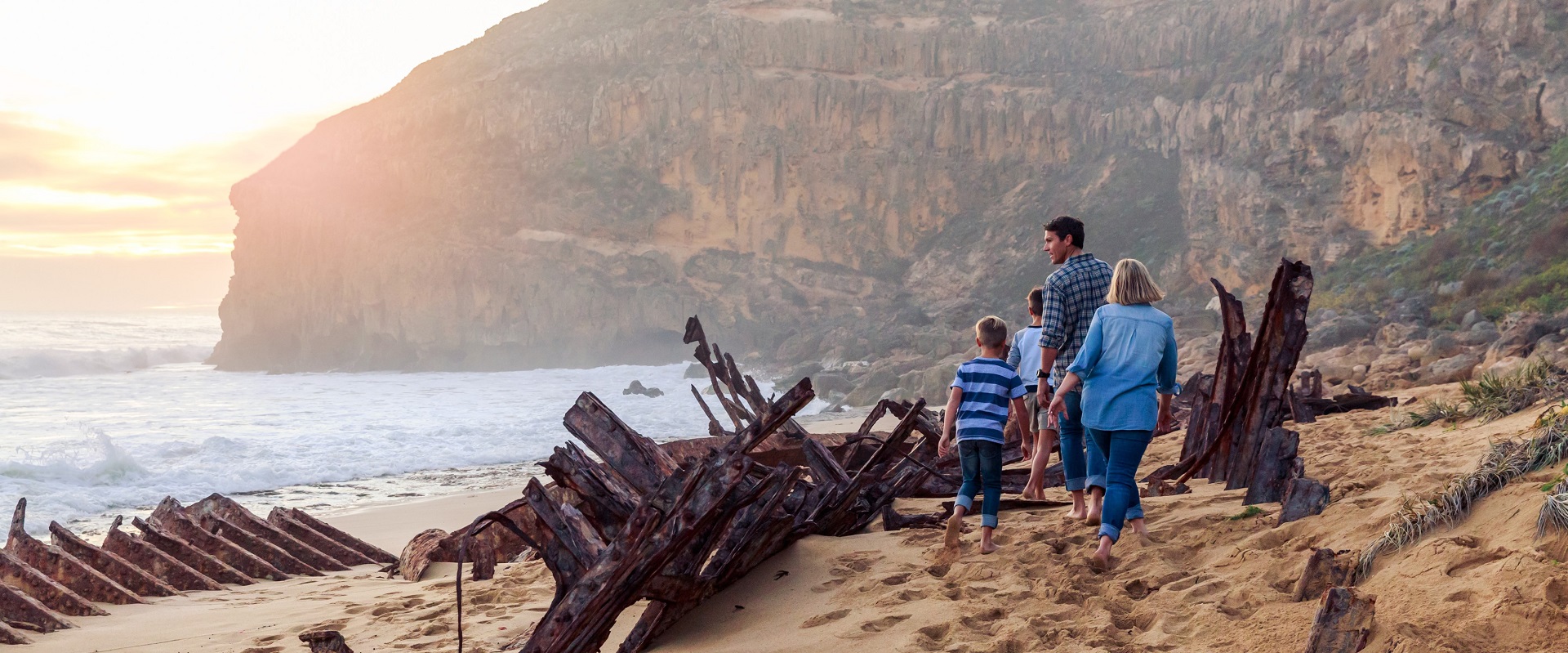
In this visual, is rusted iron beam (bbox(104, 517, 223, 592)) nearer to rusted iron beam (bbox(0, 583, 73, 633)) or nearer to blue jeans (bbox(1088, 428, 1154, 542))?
rusted iron beam (bbox(0, 583, 73, 633))

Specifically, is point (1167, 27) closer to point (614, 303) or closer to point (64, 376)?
point (614, 303)

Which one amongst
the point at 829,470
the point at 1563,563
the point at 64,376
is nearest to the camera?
the point at 1563,563

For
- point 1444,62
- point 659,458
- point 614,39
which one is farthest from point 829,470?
point 614,39

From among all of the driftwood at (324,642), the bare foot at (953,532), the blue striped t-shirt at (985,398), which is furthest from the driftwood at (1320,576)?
the driftwood at (324,642)

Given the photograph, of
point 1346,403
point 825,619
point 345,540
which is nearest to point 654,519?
point 825,619

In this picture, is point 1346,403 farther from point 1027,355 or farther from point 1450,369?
point 1027,355

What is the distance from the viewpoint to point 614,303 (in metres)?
43.8

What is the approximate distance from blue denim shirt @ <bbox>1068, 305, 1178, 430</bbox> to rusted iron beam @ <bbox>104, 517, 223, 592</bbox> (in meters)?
5.08

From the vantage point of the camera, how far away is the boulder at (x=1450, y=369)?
12.6 metres

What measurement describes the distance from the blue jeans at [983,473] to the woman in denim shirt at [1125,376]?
46 cm

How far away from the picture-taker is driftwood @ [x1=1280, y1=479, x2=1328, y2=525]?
373cm

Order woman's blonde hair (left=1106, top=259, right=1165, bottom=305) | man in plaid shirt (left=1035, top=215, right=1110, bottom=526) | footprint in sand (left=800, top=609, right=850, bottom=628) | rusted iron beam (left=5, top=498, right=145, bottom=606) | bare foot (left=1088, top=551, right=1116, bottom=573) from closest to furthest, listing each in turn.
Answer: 1. footprint in sand (left=800, top=609, right=850, bottom=628)
2. bare foot (left=1088, top=551, right=1116, bottom=573)
3. woman's blonde hair (left=1106, top=259, right=1165, bottom=305)
4. man in plaid shirt (left=1035, top=215, right=1110, bottom=526)
5. rusted iron beam (left=5, top=498, right=145, bottom=606)

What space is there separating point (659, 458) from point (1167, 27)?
133 feet

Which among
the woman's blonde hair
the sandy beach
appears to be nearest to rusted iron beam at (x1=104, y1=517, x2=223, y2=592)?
the sandy beach
